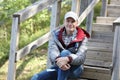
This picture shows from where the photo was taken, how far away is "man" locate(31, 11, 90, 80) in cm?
410

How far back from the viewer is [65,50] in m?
4.18

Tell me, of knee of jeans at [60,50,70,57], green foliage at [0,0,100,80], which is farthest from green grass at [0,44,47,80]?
knee of jeans at [60,50,70,57]

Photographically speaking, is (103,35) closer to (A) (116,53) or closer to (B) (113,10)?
(B) (113,10)

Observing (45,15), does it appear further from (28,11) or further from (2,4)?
(28,11)

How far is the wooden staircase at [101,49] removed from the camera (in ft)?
15.1

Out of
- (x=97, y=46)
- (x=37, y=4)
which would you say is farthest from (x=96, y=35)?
(x=37, y=4)

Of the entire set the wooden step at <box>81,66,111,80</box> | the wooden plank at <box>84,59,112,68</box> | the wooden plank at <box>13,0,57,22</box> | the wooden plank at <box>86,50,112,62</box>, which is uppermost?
the wooden plank at <box>13,0,57,22</box>

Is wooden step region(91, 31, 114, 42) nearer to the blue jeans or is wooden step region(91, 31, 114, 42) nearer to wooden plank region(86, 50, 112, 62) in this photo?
wooden plank region(86, 50, 112, 62)

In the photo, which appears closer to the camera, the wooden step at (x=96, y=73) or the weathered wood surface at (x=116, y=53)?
the weathered wood surface at (x=116, y=53)

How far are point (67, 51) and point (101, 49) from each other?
1356 millimetres

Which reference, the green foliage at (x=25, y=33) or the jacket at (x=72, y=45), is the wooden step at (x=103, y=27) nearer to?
the green foliage at (x=25, y=33)

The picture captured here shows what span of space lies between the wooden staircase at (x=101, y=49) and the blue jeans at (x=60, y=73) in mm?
287

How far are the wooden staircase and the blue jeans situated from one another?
0.29m

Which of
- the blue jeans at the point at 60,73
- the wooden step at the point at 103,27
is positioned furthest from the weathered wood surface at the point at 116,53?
the wooden step at the point at 103,27
